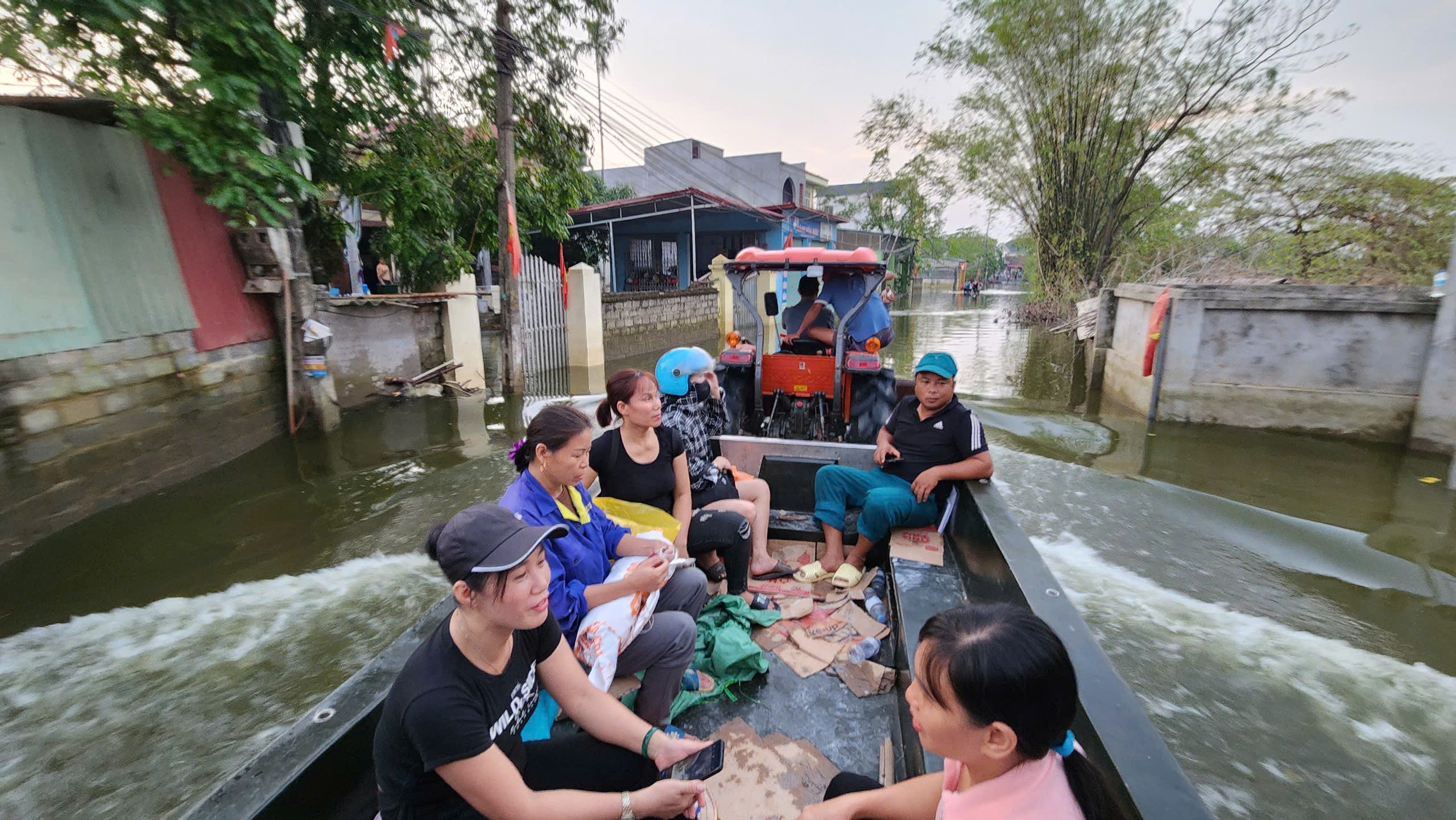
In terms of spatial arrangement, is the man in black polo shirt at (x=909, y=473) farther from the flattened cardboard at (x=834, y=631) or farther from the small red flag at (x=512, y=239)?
the small red flag at (x=512, y=239)

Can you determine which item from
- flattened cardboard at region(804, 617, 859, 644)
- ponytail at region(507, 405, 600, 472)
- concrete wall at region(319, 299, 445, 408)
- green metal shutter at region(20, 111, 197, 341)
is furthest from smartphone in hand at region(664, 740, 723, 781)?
concrete wall at region(319, 299, 445, 408)

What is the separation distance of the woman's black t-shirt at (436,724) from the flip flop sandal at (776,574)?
202 centimetres

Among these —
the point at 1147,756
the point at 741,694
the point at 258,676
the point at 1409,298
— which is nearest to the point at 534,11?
the point at 258,676

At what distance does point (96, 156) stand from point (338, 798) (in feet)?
16.2

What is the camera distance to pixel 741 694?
2326 mm

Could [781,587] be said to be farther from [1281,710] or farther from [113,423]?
[113,423]

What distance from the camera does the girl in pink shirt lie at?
980 millimetres

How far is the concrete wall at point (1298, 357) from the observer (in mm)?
6324

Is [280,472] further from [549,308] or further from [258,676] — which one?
[549,308]

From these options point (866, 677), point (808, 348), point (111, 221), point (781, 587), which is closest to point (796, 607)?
point (781, 587)

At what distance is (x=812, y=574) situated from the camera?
10.7 feet

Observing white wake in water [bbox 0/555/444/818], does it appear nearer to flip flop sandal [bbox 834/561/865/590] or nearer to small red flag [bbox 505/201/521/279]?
flip flop sandal [bbox 834/561/865/590]

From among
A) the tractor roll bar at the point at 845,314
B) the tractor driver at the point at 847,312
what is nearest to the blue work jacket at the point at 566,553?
the tractor roll bar at the point at 845,314

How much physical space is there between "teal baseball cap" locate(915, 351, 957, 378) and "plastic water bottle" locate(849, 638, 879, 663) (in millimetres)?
1280
